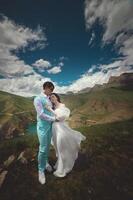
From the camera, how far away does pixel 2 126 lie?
123562 mm

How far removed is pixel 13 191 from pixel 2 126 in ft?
415

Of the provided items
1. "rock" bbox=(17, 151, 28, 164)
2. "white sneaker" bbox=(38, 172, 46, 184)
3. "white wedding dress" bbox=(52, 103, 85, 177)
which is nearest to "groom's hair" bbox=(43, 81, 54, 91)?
"white wedding dress" bbox=(52, 103, 85, 177)

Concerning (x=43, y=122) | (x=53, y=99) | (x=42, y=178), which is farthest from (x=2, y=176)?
(x=53, y=99)

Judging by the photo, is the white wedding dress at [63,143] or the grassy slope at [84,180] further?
the white wedding dress at [63,143]

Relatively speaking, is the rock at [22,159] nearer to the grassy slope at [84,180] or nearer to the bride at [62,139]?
the grassy slope at [84,180]

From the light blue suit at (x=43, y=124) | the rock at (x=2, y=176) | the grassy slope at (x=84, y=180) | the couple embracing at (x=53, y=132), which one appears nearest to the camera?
the grassy slope at (x=84, y=180)

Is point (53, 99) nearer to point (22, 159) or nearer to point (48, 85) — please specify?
point (48, 85)

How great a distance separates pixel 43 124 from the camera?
22.6 feet

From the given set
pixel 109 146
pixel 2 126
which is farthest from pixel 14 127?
pixel 109 146

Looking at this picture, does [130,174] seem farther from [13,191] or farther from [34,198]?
[13,191]

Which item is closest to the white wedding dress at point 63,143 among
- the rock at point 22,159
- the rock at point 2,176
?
the rock at point 22,159

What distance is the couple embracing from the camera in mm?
6789

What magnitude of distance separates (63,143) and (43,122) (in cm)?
137

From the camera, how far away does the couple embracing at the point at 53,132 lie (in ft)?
22.3
